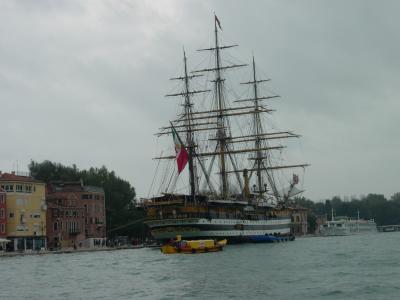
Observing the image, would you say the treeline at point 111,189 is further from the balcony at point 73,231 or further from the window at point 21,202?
the window at point 21,202

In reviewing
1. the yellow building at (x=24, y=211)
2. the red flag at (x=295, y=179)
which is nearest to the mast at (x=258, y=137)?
the red flag at (x=295, y=179)

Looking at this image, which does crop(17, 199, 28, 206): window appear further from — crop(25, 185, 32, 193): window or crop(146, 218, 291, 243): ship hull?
crop(146, 218, 291, 243): ship hull

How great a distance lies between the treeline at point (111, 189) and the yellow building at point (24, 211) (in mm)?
21751

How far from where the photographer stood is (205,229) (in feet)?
379

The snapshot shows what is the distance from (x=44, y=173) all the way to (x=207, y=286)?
125 m

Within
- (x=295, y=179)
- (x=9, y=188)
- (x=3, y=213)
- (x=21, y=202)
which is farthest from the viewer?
(x=295, y=179)

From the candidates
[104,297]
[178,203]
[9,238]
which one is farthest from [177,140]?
[104,297]

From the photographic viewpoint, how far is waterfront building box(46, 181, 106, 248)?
447 feet

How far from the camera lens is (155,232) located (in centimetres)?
11562

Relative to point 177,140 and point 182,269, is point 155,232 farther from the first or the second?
point 182,269

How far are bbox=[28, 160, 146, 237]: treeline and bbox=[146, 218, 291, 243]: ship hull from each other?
2776 centimetres

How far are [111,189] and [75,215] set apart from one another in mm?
24425

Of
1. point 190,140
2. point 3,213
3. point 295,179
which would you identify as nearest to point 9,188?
point 3,213

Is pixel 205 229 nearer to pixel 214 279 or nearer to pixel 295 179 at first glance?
pixel 295 179
